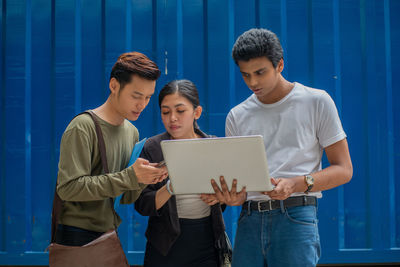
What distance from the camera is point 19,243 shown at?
300 centimetres

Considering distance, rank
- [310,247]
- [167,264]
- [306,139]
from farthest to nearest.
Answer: [167,264], [306,139], [310,247]

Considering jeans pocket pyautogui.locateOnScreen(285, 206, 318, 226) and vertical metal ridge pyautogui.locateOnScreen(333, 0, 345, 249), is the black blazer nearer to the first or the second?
jeans pocket pyautogui.locateOnScreen(285, 206, 318, 226)

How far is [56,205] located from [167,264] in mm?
649

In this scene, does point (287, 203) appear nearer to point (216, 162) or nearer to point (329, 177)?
point (329, 177)

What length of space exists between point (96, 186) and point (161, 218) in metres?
0.43

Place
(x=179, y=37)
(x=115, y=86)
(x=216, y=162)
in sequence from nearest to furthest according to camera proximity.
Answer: (x=216, y=162) → (x=115, y=86) → (x=179, y=37)

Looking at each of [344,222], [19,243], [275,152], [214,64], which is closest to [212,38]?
[214,64]

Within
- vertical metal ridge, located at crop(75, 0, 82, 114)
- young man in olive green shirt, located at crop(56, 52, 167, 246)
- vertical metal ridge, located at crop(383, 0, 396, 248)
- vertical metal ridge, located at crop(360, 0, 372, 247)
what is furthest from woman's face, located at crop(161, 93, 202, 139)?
vertical metal ridge, located at crop(383, 0, 396, 248)

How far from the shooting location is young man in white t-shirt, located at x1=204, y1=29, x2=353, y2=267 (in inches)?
62.7

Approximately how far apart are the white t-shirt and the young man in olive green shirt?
536 millimetres

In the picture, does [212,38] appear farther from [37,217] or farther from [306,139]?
[37,217]

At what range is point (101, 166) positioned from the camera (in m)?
1.82

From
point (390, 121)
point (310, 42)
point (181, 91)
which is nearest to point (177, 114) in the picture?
point (181, 91)

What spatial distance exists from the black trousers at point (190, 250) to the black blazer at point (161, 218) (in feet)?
0.16
